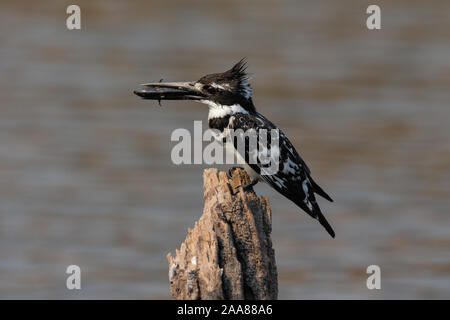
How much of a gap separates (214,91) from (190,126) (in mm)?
5875

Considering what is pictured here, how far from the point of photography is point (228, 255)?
454 centimetres

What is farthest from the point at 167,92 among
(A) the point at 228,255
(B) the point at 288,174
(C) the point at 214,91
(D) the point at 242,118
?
(A) the point at 228,255

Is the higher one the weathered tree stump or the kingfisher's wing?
the kingfisher's wing

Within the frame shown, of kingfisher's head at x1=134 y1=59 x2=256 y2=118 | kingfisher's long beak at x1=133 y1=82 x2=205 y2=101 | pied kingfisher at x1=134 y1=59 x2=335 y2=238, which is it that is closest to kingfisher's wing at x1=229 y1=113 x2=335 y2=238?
pied kingfisher at x1=134 y1=59 x2=335 y2=238

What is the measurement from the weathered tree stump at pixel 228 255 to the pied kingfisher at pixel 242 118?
116 centimetres

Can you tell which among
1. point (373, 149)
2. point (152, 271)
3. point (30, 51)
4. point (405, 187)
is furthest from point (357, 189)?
point (30, 51)

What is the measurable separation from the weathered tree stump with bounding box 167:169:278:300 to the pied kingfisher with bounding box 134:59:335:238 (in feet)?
Result: 3.82

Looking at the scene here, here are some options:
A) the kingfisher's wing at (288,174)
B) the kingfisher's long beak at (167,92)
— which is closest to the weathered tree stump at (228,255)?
the kingfisher's wing at (288,174)

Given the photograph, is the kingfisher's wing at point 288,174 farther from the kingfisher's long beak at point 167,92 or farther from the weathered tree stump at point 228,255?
the weathered tree stump at point 228,255

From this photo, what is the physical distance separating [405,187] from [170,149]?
2.86 metres

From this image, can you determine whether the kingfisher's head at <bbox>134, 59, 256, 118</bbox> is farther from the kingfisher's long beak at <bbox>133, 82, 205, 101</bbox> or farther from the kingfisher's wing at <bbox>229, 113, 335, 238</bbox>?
the kingfisher's wing at <bbox>229, 113, 335, 238</bbox>

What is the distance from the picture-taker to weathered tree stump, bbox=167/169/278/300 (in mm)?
4461

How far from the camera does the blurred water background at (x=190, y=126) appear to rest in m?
9.33

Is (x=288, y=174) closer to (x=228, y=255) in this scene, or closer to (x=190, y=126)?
(x=228, y=255)
